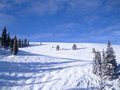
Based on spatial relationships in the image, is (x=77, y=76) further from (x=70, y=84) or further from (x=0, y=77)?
(x=0, y=77)

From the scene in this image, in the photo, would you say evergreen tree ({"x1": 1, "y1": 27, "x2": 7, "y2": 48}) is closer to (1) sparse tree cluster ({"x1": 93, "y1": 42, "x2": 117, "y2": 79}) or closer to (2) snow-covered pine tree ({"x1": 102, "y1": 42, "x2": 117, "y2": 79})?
(1) sparse tree cluster ({"x1": 93, "y1": 42, "x2": 117, "y2": 79})

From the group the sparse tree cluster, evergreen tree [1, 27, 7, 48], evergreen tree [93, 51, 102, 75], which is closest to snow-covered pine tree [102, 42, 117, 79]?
the sparse tree cluster

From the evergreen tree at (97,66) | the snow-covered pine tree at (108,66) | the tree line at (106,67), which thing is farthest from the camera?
the evergreen tree at (97,66)

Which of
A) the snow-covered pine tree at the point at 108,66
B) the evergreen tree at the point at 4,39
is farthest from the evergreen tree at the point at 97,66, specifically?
the evergreen tree at the point at 4,39

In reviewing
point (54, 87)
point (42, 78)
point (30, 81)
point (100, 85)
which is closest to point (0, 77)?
point (30, 81)

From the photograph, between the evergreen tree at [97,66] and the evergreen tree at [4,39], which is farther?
the evergreen tree at [4,39]

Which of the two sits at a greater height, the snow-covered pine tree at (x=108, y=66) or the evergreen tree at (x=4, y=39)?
the evergreen tree at (x=4, y=39)

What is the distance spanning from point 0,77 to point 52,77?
12.2 metres

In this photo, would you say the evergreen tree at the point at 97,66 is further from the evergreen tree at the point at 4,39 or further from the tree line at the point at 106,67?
the evergreen tree at the point at 4,39

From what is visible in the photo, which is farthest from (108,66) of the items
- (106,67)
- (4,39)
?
(4,39)

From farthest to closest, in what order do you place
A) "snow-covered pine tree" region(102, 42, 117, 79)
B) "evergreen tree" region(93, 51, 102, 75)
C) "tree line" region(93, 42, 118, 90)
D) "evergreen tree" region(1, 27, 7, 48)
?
"evergreen tree" region(1, 27, 7, 48) → "evergreen tree" region(93, 51, 102, 75) → "snow-covered pine tree" region(102, 42, 117, 79) → "tree line" region(93, 42, 118, 90)

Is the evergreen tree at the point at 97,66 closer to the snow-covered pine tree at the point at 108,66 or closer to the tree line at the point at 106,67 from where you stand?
the tree line at the point at 106,67

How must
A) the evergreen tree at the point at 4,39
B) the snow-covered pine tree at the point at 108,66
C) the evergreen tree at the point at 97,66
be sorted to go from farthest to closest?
the evergreen tree at the point at 4,39 < the evergreen tree at the point at 97,66 < the snow-covered pine tree at the point at 108,66

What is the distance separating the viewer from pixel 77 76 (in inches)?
1908
